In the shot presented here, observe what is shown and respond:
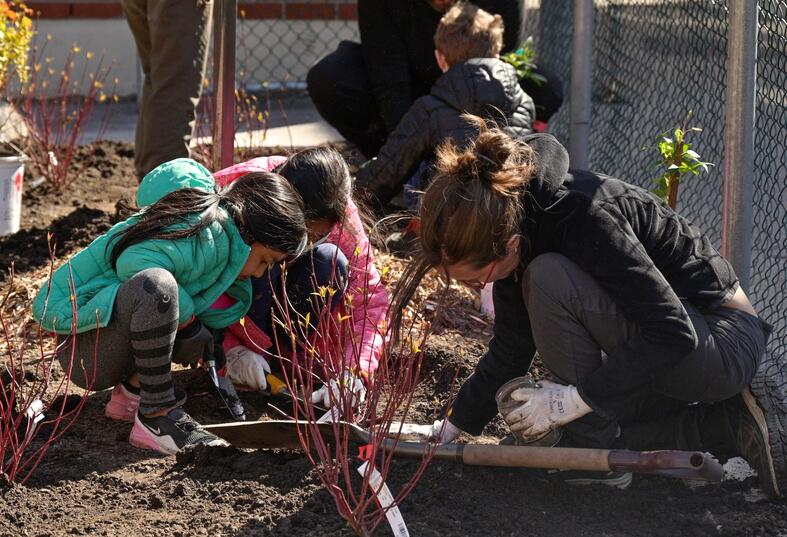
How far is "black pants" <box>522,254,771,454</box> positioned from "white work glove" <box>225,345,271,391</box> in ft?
3.28

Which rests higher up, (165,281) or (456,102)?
(456,102)

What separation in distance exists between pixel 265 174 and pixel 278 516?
0.95 metres

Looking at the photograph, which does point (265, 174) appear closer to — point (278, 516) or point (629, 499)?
point (278, 516)

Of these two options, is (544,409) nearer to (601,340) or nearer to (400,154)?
(601,340)

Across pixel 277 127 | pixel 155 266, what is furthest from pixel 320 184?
pixel 277 127

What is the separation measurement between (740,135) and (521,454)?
120 cm

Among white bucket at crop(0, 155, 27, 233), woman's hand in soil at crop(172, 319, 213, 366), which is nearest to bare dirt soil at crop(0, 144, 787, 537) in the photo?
woman's hand in soil at crop(172, 319, 213, 366)

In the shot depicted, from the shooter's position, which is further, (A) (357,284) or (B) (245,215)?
(A) (357,284)

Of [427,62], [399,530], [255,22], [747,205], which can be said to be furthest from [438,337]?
[255,22]

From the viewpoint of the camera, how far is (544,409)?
2.53 m

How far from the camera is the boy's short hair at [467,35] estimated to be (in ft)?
13.9

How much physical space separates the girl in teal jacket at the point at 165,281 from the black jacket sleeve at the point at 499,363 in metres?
0.59

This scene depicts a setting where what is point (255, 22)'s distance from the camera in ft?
26.5

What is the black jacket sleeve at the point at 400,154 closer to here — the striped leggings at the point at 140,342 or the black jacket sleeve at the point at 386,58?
the black jacket sleeve at the point at 386,58
